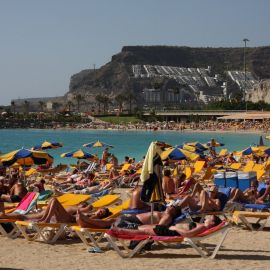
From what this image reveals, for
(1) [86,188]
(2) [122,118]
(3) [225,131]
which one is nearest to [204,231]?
(1) [86,188]

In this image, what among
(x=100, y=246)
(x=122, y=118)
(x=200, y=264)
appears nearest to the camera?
(x=200, y=264)

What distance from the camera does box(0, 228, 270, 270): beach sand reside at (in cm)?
693

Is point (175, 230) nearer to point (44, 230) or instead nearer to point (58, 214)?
point (58, 214)

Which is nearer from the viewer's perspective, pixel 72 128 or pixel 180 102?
pixel 72 128

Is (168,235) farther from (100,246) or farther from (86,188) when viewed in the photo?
(86,188)

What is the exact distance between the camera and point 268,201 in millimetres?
10266

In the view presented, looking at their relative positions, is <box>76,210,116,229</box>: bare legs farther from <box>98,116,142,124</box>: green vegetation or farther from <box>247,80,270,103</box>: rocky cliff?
<box>247,80,270,103</box>: rocky cliff

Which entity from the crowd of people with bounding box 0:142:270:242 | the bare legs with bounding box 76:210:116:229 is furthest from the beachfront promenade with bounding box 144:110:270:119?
the bare legs with bounding box 76:210:116:229

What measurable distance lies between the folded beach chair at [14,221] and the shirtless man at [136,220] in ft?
4.26

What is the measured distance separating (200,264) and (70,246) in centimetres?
196

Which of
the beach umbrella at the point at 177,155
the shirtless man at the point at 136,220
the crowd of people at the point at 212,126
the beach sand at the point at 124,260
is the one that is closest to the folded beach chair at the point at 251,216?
the beach sand at the point at 124,260

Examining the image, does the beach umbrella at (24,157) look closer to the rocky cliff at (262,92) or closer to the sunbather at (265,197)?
the sunbather at (265,197)

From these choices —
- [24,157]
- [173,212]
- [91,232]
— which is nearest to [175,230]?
[173,212]

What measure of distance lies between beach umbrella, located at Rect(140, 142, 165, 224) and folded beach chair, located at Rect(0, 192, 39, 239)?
1.76 meters
